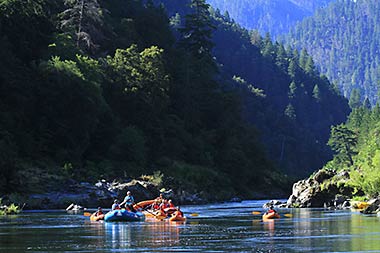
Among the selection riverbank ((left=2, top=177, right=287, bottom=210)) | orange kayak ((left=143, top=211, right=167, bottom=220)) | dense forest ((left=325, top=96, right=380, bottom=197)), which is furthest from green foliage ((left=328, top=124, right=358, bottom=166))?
orange kayak ((left=143, top=211, right=167, bottom=220))

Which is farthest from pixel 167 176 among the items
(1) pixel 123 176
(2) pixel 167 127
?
(2) pixel 167 127

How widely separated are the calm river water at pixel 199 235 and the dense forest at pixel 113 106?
24.2 metres

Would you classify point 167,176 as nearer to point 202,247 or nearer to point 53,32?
point 53,32

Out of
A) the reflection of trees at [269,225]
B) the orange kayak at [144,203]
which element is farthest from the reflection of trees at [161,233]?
the orange kayak at [144,203]

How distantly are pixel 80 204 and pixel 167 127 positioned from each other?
3514 centimetres

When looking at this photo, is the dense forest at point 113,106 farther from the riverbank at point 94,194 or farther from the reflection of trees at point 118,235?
the reflection of trees at point 118,235

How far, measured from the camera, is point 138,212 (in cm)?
6412

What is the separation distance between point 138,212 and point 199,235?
17.9m

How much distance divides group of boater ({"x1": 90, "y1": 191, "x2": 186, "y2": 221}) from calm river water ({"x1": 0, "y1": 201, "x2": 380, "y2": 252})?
124 cm

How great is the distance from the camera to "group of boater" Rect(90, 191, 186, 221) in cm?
5981

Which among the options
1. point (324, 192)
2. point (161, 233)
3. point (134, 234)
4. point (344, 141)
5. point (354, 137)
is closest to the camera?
A: point (134, 234)

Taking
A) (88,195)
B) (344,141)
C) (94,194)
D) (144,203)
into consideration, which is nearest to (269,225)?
(144,203)

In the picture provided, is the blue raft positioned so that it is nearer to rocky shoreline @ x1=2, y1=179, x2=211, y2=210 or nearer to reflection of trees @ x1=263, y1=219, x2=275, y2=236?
reflection of trees @ x1=263, y1=219, x2=275, y2=236

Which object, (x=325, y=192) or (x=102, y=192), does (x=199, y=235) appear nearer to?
(x=102, y=192)
